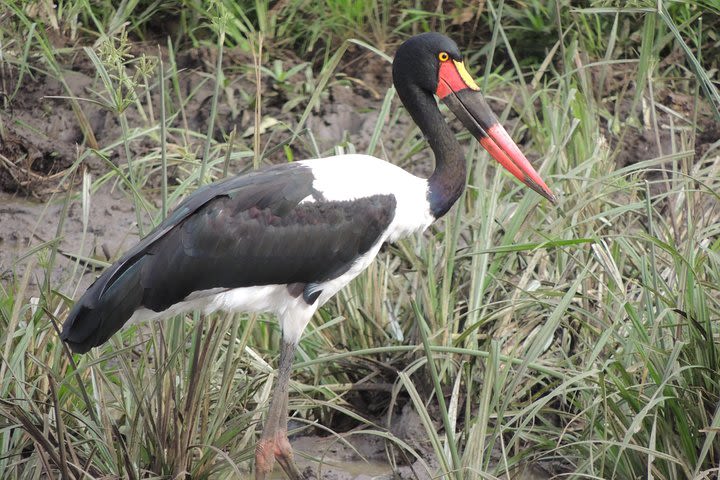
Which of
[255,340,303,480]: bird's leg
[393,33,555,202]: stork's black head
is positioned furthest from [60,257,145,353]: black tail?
[393,33,555,202]: stork's black head

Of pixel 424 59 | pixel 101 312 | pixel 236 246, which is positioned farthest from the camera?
→ pixel 424 59

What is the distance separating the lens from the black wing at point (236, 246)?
12.0 feet

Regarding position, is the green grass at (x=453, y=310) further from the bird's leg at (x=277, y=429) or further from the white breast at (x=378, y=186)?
the white breast at (x=378, y=186)

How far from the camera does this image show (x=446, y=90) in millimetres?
4289

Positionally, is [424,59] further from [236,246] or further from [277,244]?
[236,246]

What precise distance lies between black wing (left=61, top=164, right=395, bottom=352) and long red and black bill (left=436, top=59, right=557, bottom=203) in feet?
1.69

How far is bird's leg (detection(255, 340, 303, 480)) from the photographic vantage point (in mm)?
3926

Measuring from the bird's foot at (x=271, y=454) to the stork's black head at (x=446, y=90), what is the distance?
1.22 metres

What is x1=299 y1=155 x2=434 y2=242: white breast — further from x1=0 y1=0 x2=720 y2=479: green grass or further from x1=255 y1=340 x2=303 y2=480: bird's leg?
x1=255 y1=340 x2=303 y2=480: bird's leg

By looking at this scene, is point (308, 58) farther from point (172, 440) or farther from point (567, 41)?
point (172, 440)

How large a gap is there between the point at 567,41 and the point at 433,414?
111 inches

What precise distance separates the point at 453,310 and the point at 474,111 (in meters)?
0.74

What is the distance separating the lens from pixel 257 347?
460cm

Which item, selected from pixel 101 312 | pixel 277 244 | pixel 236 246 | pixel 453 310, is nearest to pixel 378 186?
pixel 277 244
